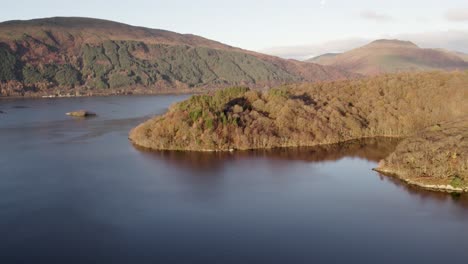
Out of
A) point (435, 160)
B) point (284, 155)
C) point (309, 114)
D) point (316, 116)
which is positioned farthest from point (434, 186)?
point (309, 114)

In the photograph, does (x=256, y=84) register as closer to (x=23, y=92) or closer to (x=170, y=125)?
(x=23, y=92)

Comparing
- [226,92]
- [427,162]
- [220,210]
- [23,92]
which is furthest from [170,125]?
[23,92]

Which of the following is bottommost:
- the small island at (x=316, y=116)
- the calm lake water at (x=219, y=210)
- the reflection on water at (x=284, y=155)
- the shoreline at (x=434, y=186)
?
the calm lake water at (x=219, y=210)

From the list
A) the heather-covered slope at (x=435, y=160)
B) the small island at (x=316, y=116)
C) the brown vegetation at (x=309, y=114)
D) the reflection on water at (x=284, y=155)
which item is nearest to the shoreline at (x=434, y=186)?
the heather-covered slope at (x=435, y=160)

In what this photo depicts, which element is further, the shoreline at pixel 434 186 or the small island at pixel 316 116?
the small island at pixel 316 116

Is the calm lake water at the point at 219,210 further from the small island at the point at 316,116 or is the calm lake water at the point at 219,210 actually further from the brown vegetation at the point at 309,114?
the brown vegetation at the point at 309,114
